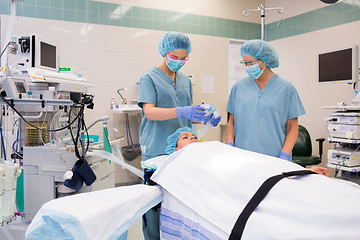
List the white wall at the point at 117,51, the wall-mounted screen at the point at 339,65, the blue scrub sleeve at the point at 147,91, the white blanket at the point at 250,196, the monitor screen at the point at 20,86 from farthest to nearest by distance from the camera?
the white wall at the point at 117,51
the wall-mounted screen at the point at 339,65
the monitor screen at the point at 20,86
the blue scrub sleeve at the point at 147,91
the white blanket at the point at 250,196

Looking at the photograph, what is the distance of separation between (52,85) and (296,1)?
3.40 metres

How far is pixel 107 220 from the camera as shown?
877 mm

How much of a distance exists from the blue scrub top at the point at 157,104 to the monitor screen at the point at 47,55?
0.92m

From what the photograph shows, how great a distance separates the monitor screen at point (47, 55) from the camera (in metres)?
2.13

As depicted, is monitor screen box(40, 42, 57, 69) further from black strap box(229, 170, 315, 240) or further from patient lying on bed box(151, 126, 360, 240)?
black strap box(229, 170, 315, 240)

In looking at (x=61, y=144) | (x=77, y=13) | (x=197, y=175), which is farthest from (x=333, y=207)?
(x=77, y=13)

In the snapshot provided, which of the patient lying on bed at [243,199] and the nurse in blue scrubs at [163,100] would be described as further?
the nurse in blue scrubs at [163,100]

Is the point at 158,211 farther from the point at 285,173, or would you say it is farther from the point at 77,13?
the point at 77,13

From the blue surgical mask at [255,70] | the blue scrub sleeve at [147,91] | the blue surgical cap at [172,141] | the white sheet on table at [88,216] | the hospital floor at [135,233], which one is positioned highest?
the blue surgical mask at [255,70]

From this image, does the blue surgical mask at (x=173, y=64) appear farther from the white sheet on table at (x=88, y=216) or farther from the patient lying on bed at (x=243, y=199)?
the white sheet on table at (x=88, y=216)

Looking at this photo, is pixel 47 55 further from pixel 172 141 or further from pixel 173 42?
pixel 172 141

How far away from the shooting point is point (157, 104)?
1.74 metres

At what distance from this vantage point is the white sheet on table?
2.67 ft

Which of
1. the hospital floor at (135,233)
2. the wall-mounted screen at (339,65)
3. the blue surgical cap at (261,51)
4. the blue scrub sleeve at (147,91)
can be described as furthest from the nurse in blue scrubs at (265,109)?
the wall-mounted screen at (339,65)
